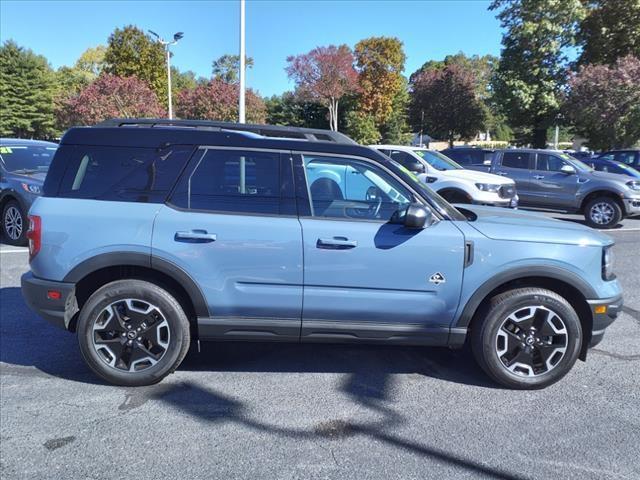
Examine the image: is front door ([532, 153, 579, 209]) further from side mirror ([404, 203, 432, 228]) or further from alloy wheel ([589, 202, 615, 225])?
side mirror ([404, 203, 432, 228])

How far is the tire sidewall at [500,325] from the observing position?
367 centimetres

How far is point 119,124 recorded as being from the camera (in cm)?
407

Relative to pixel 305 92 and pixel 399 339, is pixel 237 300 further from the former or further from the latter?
pixel 305 92

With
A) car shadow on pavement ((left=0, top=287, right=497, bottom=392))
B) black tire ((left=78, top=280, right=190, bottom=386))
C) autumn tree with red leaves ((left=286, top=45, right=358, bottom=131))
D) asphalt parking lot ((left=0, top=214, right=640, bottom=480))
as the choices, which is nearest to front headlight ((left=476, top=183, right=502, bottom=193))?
asphalt parking lot ((left=0, top=214, right=640, bottom=480))

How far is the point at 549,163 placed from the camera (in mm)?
12750

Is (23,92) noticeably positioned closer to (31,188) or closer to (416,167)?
(31,188)

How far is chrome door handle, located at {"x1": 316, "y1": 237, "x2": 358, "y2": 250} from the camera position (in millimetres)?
3586

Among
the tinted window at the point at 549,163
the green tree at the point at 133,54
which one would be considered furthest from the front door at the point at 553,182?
the green tree at the point at 133,54

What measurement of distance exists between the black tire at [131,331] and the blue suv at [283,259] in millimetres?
10

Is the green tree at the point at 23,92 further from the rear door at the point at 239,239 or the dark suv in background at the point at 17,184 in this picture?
the rear door at the point at 239,239

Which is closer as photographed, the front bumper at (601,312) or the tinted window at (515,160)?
the front bumper at (601,312)

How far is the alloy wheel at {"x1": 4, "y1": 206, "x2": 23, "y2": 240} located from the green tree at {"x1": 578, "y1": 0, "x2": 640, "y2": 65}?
27.0 metres

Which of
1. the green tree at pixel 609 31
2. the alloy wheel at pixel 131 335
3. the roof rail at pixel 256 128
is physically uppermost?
the green tree at pixel 609 31

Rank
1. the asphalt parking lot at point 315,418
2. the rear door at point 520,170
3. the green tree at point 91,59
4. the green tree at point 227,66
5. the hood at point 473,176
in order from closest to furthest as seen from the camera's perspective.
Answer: the asphalt parking lot at point 315,418 < the hood at point 473,176 < the rear door at point 520,170 < the green tree at point 227,66 < the green tree at point 91,59
